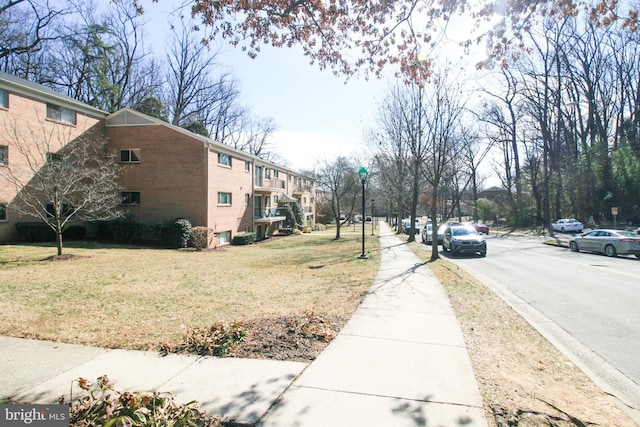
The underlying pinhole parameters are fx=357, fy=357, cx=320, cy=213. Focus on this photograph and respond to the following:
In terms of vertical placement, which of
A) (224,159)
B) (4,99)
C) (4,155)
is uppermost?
(4,99)

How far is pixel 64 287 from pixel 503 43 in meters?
11.2

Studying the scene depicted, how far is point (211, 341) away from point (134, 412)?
71.2 inches

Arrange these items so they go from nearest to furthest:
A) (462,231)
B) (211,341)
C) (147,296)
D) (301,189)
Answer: (211,341)
(147,296)
(462,231)
(301,189)

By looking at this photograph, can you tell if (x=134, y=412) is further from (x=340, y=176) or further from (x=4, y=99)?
(x=340, y=176)

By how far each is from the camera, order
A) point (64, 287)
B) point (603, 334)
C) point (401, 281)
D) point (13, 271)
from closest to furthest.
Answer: point (603, 334) → point (64, 287) → point (401, 281) → point (13, 271)

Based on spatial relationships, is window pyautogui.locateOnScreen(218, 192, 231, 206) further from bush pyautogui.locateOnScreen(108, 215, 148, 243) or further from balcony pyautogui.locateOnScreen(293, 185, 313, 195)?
balcony pyautogui.locateOnScreen(293, 185, 313, 195)

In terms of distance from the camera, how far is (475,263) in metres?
16.0

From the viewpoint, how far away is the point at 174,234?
72.9 ft

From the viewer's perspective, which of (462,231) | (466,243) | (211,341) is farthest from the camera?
(462,231)

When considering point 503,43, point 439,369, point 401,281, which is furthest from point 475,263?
point 439,369

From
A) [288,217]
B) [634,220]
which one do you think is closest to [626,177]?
[634,220]

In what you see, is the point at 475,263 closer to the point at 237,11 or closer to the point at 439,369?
the point at 439,369

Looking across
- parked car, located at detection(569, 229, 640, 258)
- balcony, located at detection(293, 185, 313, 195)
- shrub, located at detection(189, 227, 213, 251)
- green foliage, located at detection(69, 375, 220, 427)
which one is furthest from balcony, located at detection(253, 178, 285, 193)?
green foliage, located at detection(69, 375, 220, 427)

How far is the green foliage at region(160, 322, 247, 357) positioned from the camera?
456 cm
